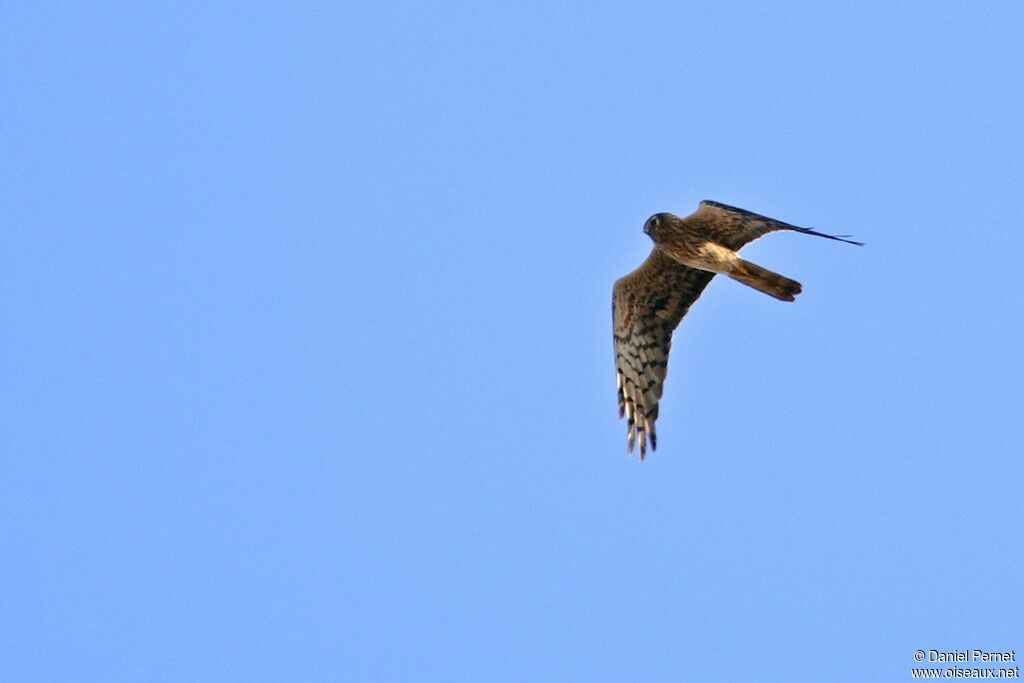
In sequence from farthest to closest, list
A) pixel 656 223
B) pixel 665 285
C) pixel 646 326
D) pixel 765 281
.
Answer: pixel 646 326
pixel 665 285
pixel 656 223
pixel 765 281

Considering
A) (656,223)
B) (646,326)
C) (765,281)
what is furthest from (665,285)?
(765,281)

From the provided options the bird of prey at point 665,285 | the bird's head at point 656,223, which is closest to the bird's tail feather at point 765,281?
the bird of prey at point 665,285

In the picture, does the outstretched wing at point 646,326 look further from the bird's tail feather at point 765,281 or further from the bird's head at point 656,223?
the bird's tail feather at point 765,281

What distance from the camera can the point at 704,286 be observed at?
1120 cm

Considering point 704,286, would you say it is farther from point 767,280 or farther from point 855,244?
point 855,244

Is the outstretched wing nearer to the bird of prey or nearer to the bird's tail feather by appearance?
the bird of prey

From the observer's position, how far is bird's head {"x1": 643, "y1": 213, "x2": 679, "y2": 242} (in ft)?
35.1

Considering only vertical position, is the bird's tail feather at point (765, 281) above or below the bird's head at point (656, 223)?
below

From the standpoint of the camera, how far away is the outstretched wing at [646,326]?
1116cm

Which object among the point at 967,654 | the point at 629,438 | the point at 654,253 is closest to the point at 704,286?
the point at 654,253

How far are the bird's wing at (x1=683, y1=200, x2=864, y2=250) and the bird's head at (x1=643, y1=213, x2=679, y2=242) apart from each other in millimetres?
138

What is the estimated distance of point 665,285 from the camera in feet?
36.8

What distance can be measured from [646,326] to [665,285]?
433mm

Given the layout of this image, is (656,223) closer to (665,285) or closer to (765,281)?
(665,285)
